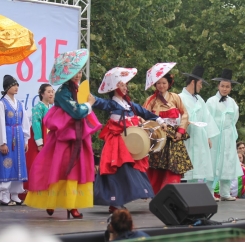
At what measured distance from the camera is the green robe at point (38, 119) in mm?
10898

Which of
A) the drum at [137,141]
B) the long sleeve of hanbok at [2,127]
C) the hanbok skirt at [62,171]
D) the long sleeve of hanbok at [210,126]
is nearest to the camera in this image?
the hanbok skirt at [62,171]

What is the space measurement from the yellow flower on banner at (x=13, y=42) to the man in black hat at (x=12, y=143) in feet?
5.52

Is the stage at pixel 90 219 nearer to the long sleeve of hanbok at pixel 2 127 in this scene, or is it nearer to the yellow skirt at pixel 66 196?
the yellow skirt at pixel 66 196

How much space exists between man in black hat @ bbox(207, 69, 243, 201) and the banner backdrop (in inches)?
89.2

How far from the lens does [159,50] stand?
23.4 m

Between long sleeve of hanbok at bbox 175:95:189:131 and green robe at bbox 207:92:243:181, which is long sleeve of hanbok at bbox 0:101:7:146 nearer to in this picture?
long sleeve of hanbok at bbox 175:95:189:131

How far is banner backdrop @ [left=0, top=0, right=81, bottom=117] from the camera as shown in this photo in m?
11.7

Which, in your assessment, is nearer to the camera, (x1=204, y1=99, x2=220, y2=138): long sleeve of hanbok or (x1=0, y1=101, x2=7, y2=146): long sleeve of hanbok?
(x1=0, y1=101, x2=7, y2=146): long sleeve of hanbok

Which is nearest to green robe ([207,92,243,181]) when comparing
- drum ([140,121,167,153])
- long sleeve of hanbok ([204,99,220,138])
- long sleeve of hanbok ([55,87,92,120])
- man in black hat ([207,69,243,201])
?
man in black hat ([207,69,243,201])

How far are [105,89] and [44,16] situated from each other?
3096 mm

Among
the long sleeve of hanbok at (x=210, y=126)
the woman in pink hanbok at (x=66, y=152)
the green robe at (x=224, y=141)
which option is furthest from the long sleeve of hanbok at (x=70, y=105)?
the green robe at (x=224, y=141)

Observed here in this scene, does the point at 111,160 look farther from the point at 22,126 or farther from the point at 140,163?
the point at 22,126

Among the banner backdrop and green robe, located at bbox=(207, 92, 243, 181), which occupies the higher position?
the banner backdrop

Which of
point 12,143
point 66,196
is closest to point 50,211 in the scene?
point 66,196
